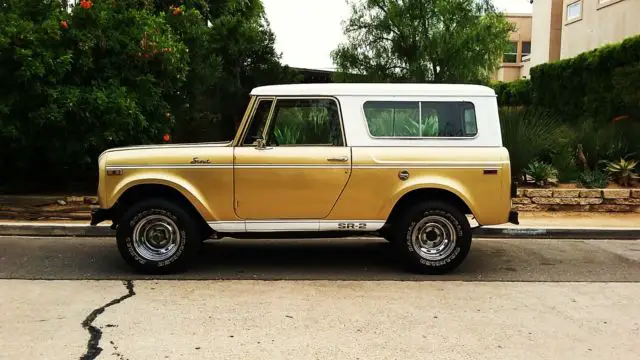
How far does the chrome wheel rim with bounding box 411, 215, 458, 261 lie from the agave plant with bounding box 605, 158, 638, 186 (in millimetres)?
6126

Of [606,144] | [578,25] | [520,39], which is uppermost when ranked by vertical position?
[520,39]

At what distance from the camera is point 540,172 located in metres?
10.4

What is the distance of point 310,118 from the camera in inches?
257

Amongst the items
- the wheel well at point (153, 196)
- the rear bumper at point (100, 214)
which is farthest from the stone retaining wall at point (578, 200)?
the rear bumper at point (100, 214)

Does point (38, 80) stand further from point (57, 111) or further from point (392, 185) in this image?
point (392, 185)

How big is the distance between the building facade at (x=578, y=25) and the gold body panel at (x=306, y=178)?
19.8m

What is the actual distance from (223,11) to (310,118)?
12738 mm

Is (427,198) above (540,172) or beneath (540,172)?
above

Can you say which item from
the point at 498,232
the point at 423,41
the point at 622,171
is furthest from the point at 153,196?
the point at 423,41

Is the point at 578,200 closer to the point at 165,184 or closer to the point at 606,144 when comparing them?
the point at 606,144

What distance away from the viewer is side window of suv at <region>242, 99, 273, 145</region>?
6.29 metres

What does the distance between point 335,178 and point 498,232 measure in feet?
11.9

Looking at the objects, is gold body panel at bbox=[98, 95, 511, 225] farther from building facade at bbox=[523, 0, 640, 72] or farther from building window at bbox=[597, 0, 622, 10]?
building window at bbox=[597, 0, 622, 10]

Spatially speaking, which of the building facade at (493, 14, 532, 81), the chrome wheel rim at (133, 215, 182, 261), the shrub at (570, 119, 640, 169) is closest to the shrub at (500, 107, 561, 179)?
the shrub at (570, 119, 640, 169)
